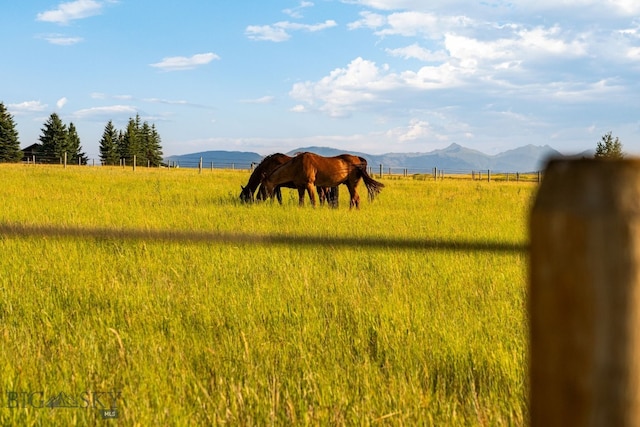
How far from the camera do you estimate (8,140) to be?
213 feet

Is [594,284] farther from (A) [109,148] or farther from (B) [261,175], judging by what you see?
(A) [109,148]

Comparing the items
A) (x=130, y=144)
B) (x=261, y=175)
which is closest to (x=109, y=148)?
(x=130, y=144)

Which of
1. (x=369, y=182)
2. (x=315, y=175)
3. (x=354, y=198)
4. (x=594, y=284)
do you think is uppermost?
(x=315, y=175)

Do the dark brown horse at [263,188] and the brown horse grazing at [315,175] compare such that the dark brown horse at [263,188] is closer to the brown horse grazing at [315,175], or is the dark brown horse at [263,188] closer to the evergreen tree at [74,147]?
the brown horse grazing at [315,175]

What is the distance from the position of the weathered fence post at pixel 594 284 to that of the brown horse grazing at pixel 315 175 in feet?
39.9

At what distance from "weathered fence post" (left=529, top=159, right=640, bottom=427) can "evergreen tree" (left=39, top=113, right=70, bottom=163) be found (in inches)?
3032

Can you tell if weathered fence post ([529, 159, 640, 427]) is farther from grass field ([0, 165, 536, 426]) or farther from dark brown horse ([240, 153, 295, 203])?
dark brown horse ([240, 153, 295, 203])

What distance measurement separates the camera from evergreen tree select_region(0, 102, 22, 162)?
64.1m

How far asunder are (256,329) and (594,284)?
2910mm

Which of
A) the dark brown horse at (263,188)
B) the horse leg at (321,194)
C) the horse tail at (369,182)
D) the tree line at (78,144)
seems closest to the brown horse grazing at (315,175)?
the horse tail at (369,182)

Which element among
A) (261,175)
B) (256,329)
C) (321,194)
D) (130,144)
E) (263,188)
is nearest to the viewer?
(256,329)

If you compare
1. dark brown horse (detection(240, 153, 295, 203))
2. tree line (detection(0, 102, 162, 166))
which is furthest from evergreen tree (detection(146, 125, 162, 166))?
dark brown horse (detection(240, 153, 295, 203))

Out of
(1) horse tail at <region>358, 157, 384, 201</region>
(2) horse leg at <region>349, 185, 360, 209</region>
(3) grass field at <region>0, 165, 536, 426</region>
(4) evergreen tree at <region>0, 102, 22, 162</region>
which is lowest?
(3) grass field at <region>0, 165, 536, 426</region>

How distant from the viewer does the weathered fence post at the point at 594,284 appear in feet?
2.38
